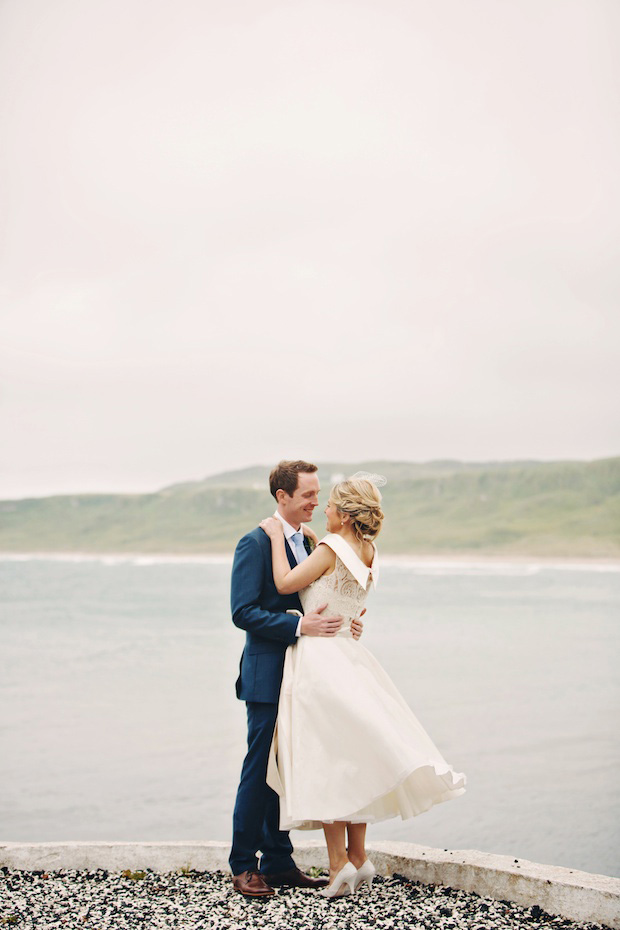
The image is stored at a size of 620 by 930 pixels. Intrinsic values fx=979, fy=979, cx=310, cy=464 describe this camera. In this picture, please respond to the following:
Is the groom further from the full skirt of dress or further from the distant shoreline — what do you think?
the distant shoreline

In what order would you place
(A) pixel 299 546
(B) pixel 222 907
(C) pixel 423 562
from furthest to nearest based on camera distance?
(C) pixel 423 562 → (A) pixel 299 546 → (B) pixel 222 907

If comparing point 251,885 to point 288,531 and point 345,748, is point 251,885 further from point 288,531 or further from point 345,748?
point 288,531

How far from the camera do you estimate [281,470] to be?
492 cm

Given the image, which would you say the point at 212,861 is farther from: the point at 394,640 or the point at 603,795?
the point at 394,640

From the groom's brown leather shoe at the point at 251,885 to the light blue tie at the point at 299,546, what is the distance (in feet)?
5.13

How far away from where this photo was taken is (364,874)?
189 inches

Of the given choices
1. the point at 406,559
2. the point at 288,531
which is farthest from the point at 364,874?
the point at 406,559

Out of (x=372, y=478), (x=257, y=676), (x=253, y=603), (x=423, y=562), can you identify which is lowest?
(x=423, y=562)

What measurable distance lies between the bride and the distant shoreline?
64.3 m

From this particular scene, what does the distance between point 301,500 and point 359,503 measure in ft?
1.04

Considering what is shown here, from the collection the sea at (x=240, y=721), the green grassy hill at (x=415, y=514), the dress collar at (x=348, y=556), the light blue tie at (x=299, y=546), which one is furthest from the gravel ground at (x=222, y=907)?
the green grassy hill at (x=415, y=514)

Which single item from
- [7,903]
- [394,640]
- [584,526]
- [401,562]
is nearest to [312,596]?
[7,903]

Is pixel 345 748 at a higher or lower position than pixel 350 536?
lower

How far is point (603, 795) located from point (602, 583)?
44.7 metres
